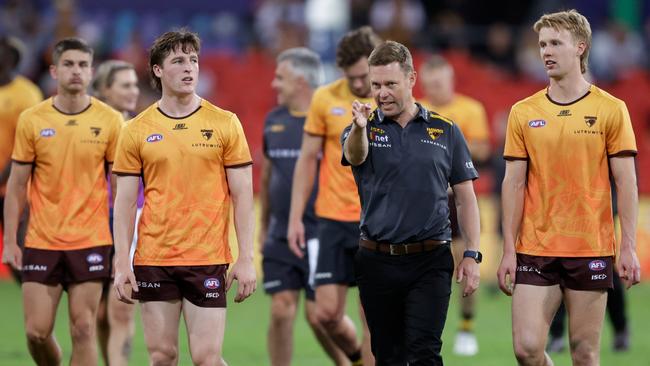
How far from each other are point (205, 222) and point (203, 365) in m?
0.88

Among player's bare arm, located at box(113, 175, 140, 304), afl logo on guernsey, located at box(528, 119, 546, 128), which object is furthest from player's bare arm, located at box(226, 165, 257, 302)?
afl logo on guernsey, located at box(528, 119, 546, 128)

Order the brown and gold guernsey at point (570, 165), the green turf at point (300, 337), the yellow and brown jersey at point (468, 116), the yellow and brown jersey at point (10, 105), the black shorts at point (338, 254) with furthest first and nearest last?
1. the yellow and brown jersey at point (468, 116)
2. the yellow and brown jersey at point (10, 105)
3. the green turf at point (300, 337)
4. the black shorts at point (338, 254)
5. the brown and gold guernsey at point (570, 165)

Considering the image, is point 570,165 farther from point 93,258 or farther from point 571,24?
point 93,258

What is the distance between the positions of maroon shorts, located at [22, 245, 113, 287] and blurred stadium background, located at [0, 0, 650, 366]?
8.59 m

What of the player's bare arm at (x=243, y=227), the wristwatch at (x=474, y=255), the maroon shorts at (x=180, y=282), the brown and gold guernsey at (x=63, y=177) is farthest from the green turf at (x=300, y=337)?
the wristwatch at (x=474, y=255)

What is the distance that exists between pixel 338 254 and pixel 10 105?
4017 millimetres

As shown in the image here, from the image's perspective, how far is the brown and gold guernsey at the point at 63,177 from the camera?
349 inches

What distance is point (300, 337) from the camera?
13320mm

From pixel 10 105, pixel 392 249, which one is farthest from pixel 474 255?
pixel 10 105

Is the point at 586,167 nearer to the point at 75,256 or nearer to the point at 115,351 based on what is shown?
the point at 75,256

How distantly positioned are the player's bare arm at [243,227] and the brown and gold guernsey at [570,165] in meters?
1.69

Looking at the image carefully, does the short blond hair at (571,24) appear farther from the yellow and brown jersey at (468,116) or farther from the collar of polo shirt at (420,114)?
the yellow and brown jersey at (468,116)

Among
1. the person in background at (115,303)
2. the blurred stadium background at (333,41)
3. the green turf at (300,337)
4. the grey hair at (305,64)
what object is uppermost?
the blurred stadium background at (333,41)

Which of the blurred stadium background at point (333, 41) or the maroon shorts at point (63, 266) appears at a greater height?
the blurred stadium background at point (333, 41)
